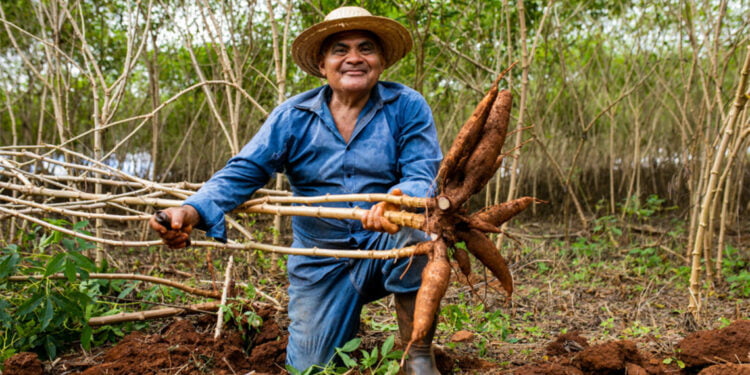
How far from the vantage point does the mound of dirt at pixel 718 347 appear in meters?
1.95

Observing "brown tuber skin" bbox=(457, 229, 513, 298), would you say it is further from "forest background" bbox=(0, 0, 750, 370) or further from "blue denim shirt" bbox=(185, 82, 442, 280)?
"forest background" bbox=(0, 0, 750, 370)

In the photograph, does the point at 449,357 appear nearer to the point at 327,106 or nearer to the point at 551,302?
the point at 327,106

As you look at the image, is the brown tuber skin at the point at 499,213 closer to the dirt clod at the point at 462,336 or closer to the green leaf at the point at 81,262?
the dirt clod at the point at 462,336

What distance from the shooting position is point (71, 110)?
6.43 m

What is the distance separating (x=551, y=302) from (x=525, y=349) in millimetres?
1008

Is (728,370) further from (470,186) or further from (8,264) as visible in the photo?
(8,264)

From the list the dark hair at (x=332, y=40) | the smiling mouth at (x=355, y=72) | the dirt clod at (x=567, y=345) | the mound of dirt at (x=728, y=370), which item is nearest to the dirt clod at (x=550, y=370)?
the dirt clod at (x=567, y=345)

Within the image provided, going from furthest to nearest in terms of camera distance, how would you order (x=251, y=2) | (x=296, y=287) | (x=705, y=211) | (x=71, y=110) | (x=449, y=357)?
1. (x=71, y=110)
2. (x=251, y=2)
3. (x=705, y=211)
4. (x=296, y=287)
5. (x=449, y=357)

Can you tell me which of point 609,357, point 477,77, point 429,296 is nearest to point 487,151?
point 429,296

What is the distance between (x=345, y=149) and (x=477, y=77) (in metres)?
3.72

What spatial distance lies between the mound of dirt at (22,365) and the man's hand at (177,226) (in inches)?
33.4

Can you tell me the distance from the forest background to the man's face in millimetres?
1377

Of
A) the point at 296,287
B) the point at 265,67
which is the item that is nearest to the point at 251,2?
the point at 265,67

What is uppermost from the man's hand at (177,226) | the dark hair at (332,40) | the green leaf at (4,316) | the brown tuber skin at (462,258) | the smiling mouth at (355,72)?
the dark hair at (332,40)
